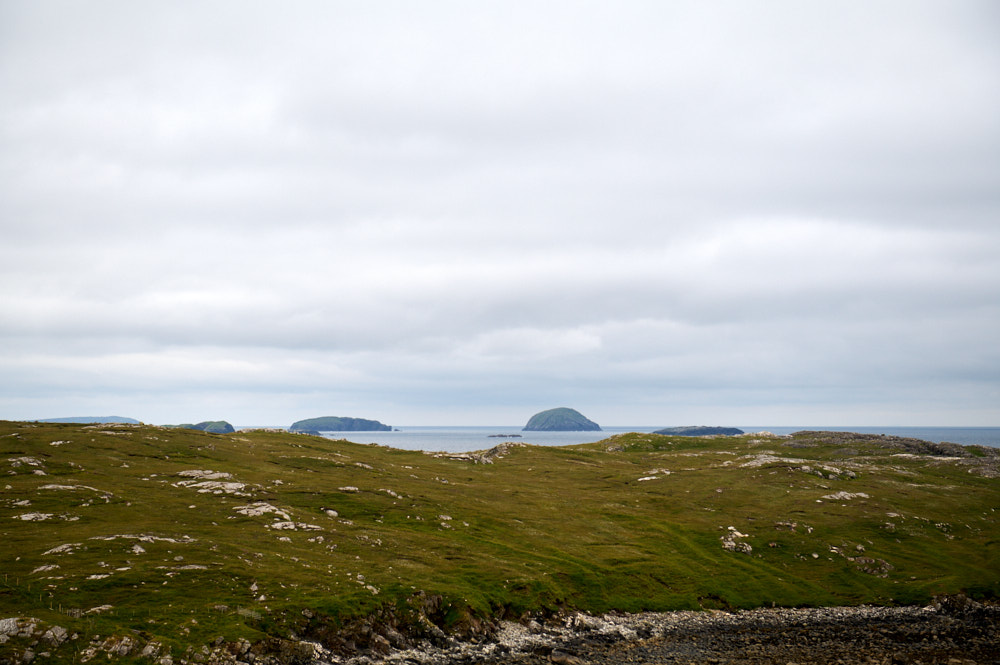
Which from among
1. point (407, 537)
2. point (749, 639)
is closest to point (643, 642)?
point (749, 639)

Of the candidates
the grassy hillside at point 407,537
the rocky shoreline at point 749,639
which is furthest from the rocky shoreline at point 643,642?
the grassy hillside at point 407,537

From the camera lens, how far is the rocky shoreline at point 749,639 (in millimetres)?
51406

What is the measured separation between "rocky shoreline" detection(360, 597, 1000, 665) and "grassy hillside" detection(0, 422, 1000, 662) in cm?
254

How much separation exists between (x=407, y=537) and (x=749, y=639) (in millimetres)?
39567

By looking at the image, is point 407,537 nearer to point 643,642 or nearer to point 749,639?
point 643,642

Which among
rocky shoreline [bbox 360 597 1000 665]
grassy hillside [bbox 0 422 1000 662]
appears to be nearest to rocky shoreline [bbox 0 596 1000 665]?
rocky shoreline [bbox 360 597 1000 665]

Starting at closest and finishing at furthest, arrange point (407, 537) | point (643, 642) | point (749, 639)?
1. point (643, 642)
2. point (749, 639)
3. point (407, 537)

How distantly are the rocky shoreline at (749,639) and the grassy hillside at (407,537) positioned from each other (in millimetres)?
2539

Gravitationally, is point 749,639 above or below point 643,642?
below

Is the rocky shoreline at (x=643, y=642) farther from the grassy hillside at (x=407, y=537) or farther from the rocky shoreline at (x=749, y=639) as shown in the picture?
the grassy hillside at (x=407, y=537)

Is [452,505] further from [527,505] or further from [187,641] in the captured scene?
[187,641]

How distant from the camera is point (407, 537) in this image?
72.1m

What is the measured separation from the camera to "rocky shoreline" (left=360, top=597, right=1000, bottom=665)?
51406 mm

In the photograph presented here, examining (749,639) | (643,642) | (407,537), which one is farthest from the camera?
(407,537)
